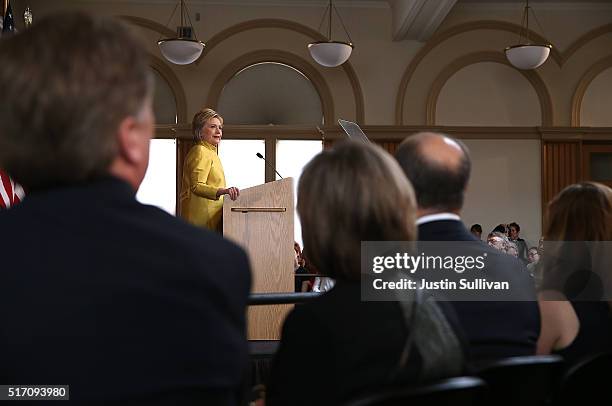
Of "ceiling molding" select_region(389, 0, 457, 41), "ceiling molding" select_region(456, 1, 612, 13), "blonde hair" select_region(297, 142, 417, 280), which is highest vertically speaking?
"ceiling molding" select_region(456, 1, 612, 13)

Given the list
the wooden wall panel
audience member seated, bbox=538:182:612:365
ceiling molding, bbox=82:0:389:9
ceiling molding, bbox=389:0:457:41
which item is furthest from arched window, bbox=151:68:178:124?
audience member seated, bbox=538:182:612:365

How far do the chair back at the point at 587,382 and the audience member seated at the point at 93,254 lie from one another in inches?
38.0

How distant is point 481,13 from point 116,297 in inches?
423

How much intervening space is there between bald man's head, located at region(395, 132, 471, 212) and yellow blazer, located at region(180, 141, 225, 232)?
3.34 m

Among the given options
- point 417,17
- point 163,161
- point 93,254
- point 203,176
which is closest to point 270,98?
point 163,161

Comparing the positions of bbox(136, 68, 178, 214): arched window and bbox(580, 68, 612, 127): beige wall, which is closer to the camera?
bbox(136, 68, 178, 214): arched window

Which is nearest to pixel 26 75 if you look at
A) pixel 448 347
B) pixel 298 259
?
pixel 448 347

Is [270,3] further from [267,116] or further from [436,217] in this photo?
[436,217]

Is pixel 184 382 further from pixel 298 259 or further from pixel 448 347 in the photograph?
pixel 298 259

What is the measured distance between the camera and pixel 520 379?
5.70 ft

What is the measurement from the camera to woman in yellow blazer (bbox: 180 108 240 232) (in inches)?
219

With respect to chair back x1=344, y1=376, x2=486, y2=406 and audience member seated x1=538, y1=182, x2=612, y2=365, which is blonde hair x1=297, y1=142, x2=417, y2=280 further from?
audience member seated x1=538, y1=182, x2=612, y2=365

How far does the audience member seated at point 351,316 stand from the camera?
148 cm

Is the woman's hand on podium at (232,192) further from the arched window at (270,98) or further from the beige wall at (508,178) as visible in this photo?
the beige wall at (508,178)
